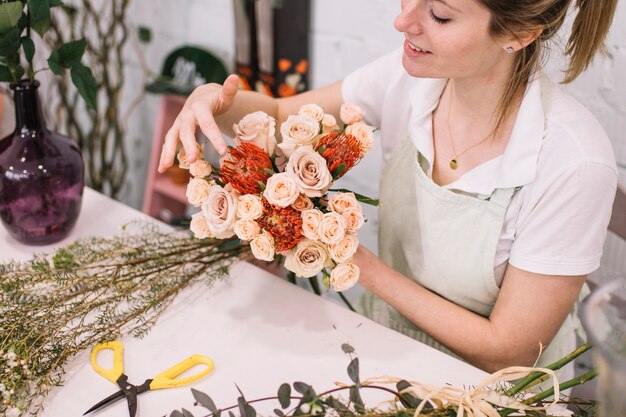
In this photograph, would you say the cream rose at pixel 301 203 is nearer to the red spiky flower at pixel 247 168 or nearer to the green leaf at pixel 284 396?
the red spiky flower at pixel 247 168

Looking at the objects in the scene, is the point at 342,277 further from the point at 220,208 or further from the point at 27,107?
the point at 27,107

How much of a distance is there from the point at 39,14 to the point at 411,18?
626 mm

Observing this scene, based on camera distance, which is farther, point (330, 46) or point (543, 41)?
point (330, 46)

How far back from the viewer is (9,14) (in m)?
1.04

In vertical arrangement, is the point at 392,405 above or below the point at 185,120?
below

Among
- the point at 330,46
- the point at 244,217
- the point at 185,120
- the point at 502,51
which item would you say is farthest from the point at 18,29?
the point at 330,46

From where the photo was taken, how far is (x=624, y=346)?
56cm

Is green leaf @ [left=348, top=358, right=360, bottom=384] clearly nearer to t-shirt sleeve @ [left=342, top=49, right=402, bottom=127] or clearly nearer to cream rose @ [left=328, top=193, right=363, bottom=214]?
cream rose @ [left=328, top=193, right=363, bottom=214]

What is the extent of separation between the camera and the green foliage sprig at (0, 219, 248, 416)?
89 cm

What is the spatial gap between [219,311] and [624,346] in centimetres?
67

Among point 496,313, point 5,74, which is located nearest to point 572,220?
point 496,313

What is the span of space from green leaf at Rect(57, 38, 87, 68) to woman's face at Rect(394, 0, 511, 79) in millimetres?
557

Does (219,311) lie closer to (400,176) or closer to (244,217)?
(244,217)

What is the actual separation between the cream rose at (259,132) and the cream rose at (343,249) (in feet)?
0.58
